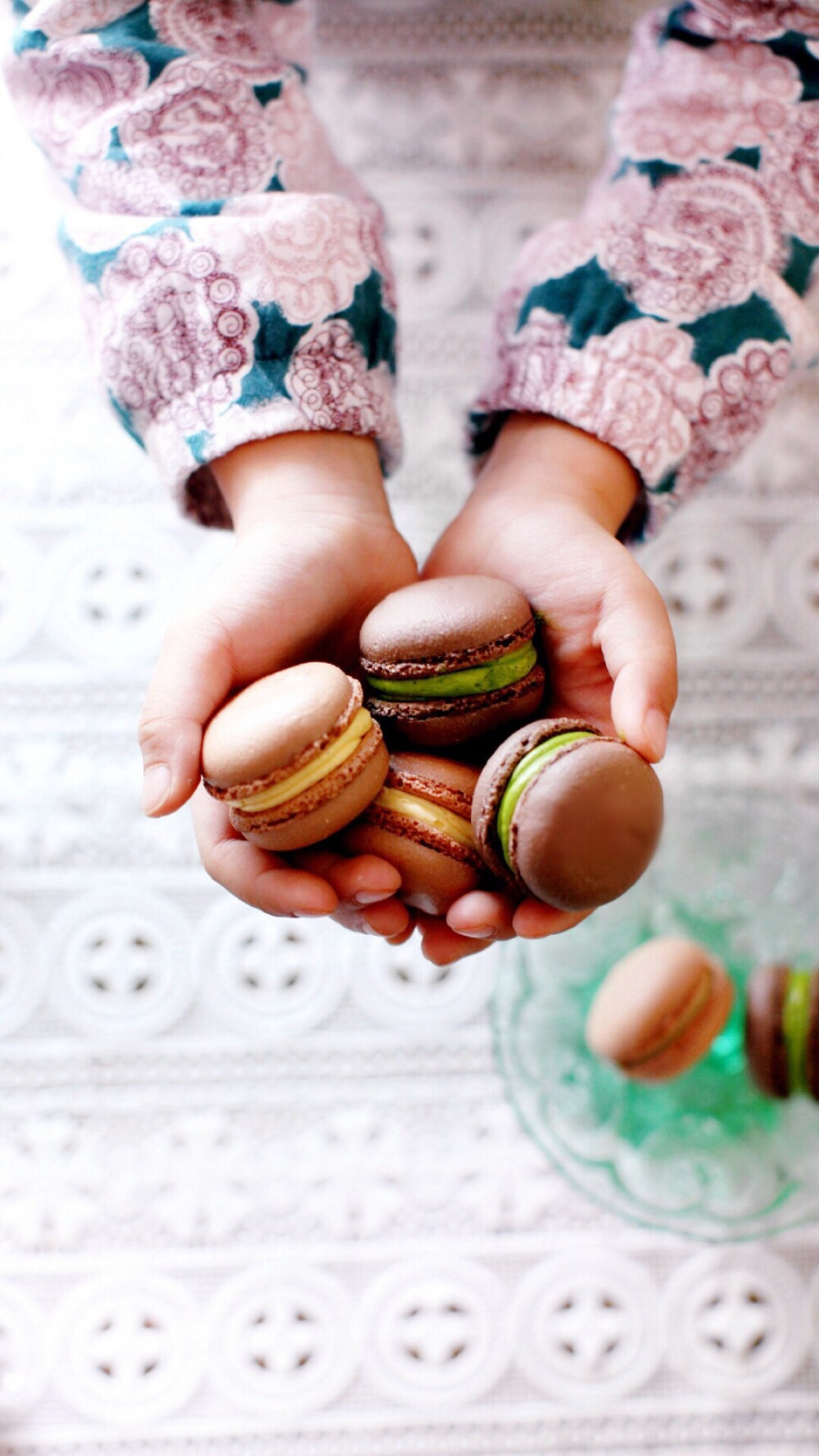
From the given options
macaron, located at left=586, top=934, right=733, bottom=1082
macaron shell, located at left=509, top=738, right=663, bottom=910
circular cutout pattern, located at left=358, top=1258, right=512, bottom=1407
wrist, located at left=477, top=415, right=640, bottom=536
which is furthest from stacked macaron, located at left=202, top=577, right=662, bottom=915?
circular cutout pattern, located at left=358, top=1258, right=512, bottom=1407

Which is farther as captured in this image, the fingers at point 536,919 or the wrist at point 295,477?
the wrist at point 295,477

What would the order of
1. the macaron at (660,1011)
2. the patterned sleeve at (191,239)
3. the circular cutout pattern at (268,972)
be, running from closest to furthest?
the patterned sleeve at (191,239), the macaron at (660,1011), the circular cutout pattern at (268,972)

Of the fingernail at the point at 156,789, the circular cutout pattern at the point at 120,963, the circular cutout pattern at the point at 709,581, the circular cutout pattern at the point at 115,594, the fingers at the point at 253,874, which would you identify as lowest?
the circular cutout pattern at the point at 120,963

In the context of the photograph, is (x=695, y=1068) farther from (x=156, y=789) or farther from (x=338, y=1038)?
(x=156, y=789)

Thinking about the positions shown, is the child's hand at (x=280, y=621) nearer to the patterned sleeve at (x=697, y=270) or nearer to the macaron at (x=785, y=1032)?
the patterned sleeve at (x=697, y=270)

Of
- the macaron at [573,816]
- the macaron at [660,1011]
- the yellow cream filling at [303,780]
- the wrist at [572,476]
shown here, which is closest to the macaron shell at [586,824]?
the macaron at [573,816]

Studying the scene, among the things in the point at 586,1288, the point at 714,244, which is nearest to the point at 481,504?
the point at 714,244

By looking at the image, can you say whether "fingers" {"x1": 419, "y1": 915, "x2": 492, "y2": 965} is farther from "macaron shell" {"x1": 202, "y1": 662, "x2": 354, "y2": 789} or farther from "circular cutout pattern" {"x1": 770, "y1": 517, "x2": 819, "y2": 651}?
"circular cutout pattern" {"x1": 770, "y1": 517, "x2": 819, "y2": 651}
